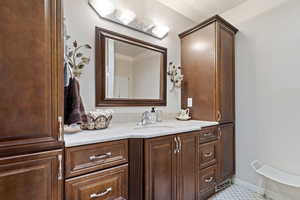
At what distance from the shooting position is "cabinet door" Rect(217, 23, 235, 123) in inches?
83.0

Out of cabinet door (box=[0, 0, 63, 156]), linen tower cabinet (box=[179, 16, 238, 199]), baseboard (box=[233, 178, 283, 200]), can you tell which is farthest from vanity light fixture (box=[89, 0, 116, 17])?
baseboard (box=[233, 178, 283, 200])

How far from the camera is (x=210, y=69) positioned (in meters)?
2.14

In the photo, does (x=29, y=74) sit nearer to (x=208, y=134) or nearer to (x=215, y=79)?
(x=208, y=134)

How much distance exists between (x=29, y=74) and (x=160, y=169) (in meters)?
1.14

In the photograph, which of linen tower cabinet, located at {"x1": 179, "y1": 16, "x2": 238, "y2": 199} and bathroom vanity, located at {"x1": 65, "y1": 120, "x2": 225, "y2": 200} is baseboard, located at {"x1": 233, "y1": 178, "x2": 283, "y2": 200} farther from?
bathroom vanity, located at {"x1": 65, "y1": 120, "x2": 225, "y2": 200}

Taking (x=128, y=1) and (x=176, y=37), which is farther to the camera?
(x=176, y=37)

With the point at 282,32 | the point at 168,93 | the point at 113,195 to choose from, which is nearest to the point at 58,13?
the point at 113,195

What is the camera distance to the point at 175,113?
244 cm

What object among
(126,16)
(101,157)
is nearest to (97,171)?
(101,157)

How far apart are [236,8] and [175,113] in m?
1.80

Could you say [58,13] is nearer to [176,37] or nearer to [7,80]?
[7,80]

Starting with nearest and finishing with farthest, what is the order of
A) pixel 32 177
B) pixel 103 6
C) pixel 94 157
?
1. pixel 32 177
2. pixel 94 157
3. pixel 103 6

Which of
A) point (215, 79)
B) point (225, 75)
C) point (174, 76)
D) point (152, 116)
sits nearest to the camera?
point (152, 116)

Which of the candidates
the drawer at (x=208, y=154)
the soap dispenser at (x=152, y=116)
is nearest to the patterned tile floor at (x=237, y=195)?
the drawer at (x=208, y=154)
